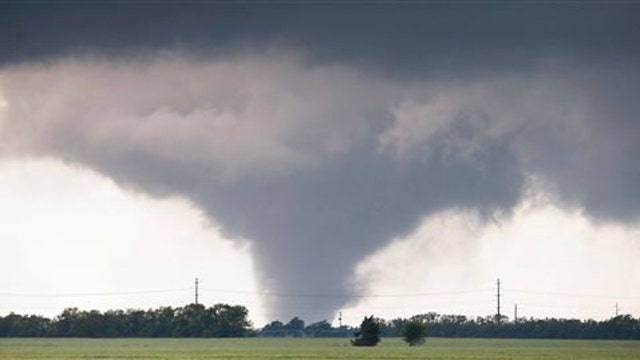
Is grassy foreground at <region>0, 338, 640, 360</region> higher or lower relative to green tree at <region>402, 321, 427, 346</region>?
lower

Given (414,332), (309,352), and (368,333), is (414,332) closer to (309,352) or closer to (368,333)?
(368,333)

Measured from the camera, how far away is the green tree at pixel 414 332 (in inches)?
6673

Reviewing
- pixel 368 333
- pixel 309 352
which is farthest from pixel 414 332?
pixel 309 352

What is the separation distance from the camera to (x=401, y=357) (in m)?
115

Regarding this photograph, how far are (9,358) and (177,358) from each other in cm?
1562

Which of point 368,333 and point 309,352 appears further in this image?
point 368,333

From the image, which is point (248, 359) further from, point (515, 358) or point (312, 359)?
point (515, 358)

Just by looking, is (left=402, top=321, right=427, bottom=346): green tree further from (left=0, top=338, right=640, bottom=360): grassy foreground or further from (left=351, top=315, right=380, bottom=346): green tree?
(left=0, top=338, right=640, bottom=360): grassy foreground

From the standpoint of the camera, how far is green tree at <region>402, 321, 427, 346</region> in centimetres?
16950

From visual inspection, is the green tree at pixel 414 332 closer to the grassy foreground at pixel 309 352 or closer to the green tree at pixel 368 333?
the green tree at pixel 368 333

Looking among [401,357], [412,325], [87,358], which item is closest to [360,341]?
[412,325]

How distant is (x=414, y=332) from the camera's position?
170 metres

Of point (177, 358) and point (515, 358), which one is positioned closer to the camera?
point (177, 358)

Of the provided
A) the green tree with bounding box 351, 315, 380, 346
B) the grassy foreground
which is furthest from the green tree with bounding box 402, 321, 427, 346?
the grassy foreground
